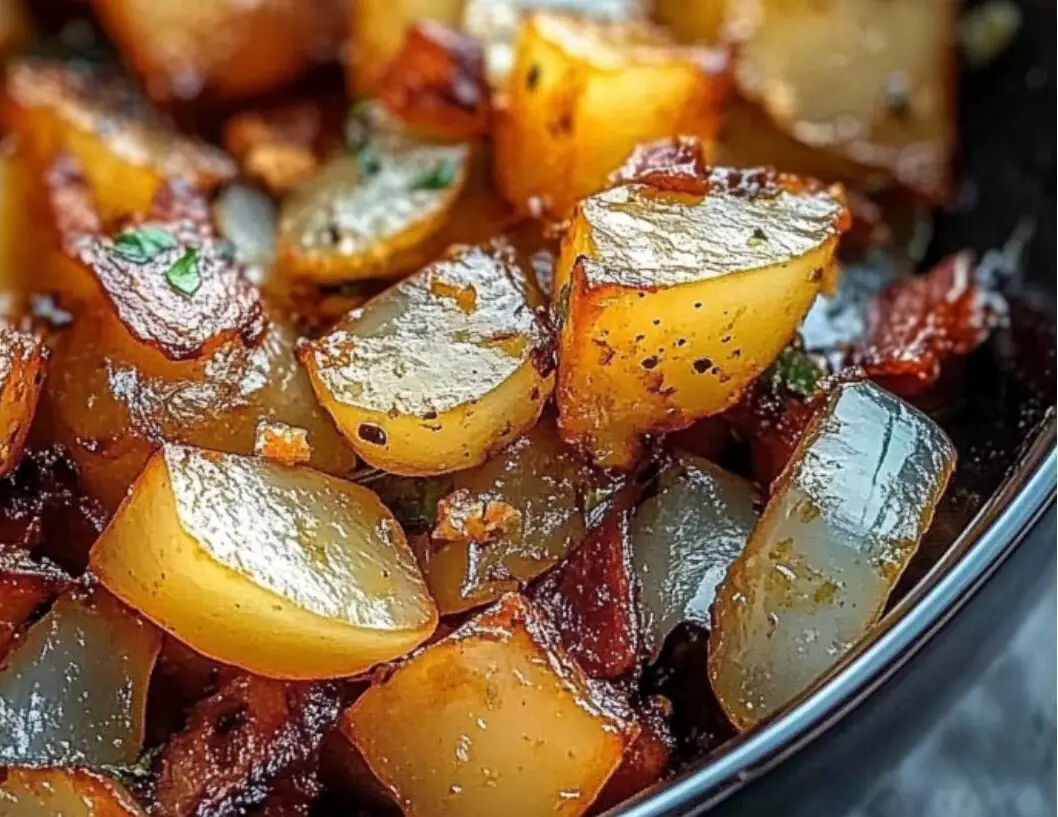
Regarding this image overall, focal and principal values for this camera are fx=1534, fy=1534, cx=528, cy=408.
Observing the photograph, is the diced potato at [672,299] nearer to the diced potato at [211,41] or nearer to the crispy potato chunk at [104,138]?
the crispy potato chunk at [104,138]

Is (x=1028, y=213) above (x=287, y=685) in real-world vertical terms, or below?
above

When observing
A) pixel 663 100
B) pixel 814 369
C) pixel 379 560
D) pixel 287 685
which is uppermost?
pixel 663 100

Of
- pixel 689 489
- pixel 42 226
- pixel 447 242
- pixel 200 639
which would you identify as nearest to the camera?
pixel 200 639

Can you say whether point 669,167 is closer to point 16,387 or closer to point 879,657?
point 879,657

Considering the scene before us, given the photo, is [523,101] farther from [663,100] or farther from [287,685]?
[287,685]

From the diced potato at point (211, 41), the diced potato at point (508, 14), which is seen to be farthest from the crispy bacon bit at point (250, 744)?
the diced potato at point (211, 41)

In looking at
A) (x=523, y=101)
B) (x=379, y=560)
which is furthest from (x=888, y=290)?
(x=379, y=560)
